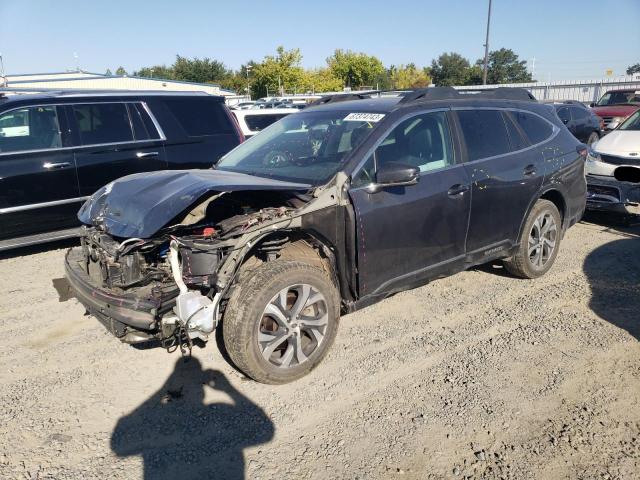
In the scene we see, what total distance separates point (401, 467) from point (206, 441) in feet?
3.66

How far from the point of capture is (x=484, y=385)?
340cm

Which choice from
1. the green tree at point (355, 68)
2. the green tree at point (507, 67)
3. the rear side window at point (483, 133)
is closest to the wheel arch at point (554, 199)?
the rear side window at point (483, 133)

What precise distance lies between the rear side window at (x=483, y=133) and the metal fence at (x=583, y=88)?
1116 inches

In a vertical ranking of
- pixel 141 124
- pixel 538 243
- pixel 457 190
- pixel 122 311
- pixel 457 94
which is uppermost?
pixel 457 94

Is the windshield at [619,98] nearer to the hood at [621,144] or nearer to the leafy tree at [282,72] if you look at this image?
the hood at [621,144]

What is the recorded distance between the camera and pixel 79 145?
6184 millimetres

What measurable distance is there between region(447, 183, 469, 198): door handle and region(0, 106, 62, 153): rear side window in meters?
4.74

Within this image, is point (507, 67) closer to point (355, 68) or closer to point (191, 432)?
point (355, 68)

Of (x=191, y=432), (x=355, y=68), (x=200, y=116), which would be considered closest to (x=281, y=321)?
(x=191, y=432)

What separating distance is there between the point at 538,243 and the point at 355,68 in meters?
64.9

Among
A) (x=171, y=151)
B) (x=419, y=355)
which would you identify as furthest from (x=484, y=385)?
(x=171, y=151)

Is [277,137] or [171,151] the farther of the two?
[171,151]

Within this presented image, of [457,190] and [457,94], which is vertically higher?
[457,94]

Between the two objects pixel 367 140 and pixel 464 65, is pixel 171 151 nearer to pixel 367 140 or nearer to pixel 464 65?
pixel 367 140
